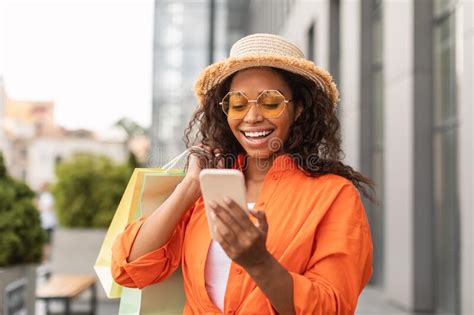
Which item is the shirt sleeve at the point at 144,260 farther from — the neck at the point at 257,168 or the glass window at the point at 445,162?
the glass window at the point at 445,162

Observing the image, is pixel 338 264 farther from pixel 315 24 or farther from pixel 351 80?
pixel 315 24

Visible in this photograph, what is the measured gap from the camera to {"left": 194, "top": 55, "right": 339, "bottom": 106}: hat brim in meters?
2.25

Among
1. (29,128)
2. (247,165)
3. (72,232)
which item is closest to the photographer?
(247,165)

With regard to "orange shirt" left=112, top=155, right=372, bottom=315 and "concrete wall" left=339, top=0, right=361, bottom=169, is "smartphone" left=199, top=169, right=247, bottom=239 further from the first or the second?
"concrete wall" left=339, top=0, right=361, bottom=169

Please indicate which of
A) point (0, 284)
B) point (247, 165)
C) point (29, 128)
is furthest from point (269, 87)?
point (29, 128)

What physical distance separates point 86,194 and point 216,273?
32.2 ft

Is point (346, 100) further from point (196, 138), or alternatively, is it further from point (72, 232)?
point (196, 138)

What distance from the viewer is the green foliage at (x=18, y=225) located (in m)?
6.20

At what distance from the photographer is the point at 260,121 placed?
2.25m

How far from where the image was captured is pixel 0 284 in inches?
214

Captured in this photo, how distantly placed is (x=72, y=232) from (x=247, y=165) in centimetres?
927

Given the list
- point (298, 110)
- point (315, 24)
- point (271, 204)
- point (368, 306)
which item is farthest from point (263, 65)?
point (315, 24)

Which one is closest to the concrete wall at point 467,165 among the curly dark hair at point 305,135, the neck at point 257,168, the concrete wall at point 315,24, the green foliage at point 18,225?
the green foliage at point 18,225

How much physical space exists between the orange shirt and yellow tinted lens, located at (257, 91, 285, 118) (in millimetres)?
173
